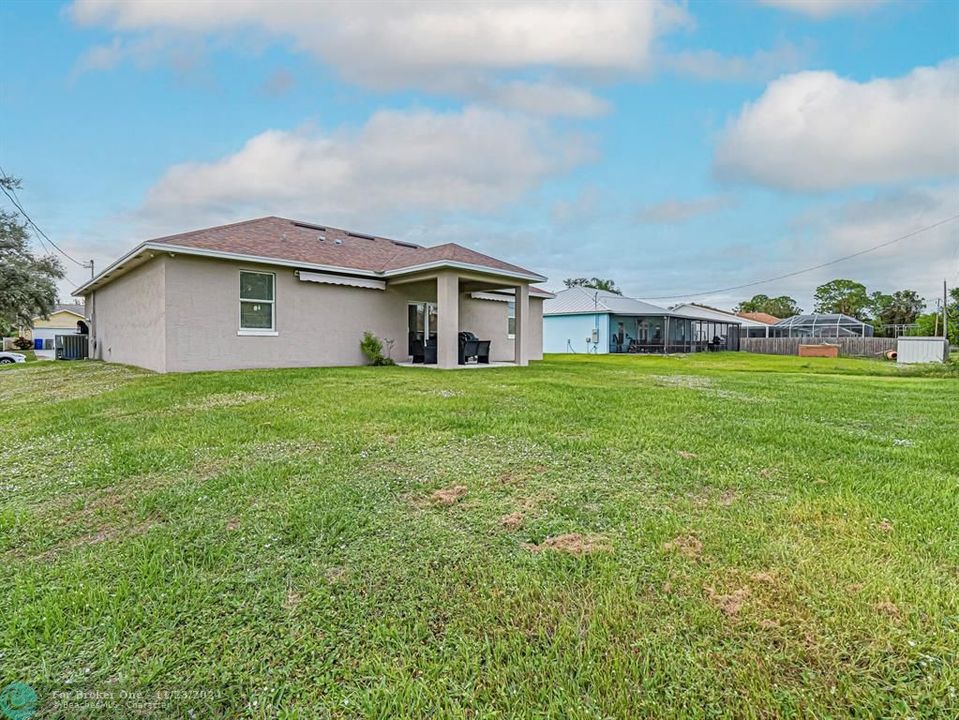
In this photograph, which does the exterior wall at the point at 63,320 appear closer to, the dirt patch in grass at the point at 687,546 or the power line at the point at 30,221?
the power line at the point at 30,221

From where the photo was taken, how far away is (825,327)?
40.1 metres

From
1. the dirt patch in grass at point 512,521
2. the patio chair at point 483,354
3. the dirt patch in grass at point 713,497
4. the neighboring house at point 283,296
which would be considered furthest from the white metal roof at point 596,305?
the dirt patch in grass at point 512,521

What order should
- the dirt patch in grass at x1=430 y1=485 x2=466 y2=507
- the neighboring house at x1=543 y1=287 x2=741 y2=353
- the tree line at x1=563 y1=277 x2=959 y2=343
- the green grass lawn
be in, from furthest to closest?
the tree line at x1=563 y1=277 x2=959 y2=343 → the neighboring house at x1=543 y1=287 x2=741 y2=353 → the dirt patch in grass at x1=430 y1=485 x2=466 y2=507 → the green grass lawn

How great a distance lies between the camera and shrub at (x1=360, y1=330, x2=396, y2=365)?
14695 millimetres

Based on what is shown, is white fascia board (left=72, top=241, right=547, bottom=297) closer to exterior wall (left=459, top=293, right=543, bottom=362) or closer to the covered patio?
the covered patio

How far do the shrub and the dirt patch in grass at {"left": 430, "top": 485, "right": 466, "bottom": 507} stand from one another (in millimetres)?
11233

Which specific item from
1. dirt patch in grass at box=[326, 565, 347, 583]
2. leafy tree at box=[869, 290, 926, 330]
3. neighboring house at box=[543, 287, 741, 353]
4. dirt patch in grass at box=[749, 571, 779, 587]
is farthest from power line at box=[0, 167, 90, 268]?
leafy tree at box=[869, 290, 926, 330]

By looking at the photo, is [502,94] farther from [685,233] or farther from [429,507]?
[685,233]

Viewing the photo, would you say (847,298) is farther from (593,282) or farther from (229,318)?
(229,318)

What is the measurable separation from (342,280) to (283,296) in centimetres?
167

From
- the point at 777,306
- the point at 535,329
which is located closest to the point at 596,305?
the point at 535,329

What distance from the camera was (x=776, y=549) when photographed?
2.78 metres

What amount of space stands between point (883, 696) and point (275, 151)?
64.3 feet

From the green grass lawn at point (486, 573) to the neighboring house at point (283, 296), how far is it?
7.20 metres
